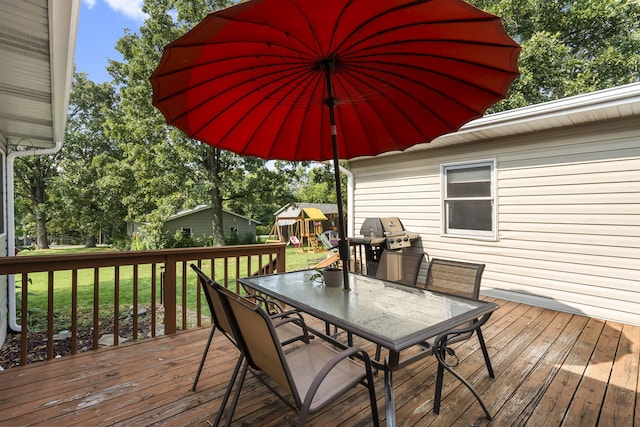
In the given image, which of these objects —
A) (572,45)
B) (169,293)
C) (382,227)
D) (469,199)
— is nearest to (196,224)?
(382,227)

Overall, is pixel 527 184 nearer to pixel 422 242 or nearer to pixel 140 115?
pixel 422 242

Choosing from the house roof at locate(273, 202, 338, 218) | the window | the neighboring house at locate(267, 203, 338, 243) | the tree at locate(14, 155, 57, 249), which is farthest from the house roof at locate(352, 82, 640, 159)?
the tree at locate(14, 155, 57, 249)

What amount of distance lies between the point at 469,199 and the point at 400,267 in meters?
2.75

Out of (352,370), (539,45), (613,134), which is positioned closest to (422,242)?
(613,134)

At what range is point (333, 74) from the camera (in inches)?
84.7

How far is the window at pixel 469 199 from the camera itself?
4.80 meters

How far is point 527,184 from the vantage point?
4.39m

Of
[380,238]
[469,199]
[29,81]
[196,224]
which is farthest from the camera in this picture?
[196,224]

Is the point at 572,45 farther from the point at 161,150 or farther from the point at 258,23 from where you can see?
the point at 161,150

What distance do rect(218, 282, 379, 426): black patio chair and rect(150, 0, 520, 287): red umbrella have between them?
765 millimetres

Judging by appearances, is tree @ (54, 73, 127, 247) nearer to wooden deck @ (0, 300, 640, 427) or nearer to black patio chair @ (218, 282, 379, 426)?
wooden deck @ (0, 300, 640, 427)

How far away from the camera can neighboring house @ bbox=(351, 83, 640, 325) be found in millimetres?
3641

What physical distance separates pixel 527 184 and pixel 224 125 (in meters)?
4.32

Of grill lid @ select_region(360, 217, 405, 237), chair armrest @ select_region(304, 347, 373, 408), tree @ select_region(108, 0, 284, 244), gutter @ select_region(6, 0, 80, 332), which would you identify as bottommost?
chair armrest @ select_region(304, 347, 373, 408)
